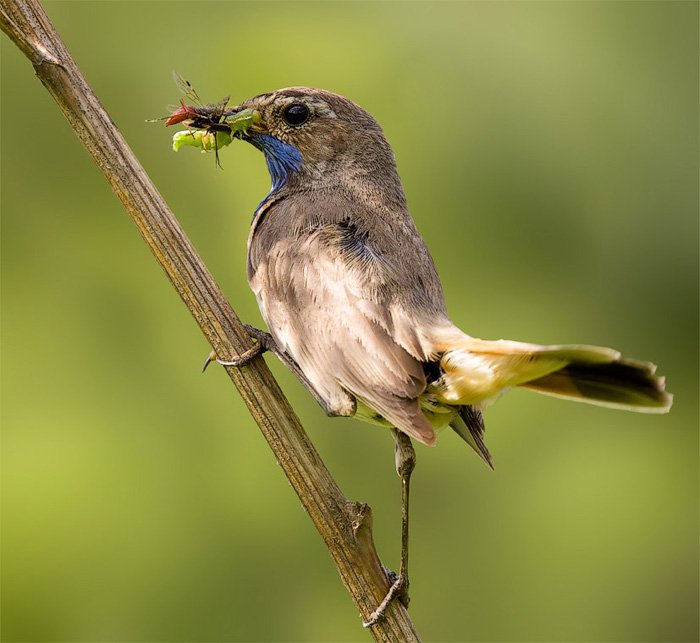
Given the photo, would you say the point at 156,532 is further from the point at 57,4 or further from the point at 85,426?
the point at 57,4

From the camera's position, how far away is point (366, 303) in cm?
364

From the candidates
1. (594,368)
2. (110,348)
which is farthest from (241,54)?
(594,368)

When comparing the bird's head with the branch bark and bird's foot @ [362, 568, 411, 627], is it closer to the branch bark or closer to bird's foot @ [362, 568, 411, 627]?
the branch bark

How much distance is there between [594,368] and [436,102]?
402 cm

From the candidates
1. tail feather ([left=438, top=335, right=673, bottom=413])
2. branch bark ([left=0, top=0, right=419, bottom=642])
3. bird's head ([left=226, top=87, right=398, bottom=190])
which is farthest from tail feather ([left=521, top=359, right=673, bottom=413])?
bird's head ([left=226, top=87, right=398, bottom=190])

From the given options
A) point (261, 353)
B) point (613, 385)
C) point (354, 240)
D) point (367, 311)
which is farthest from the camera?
point (354, 240)

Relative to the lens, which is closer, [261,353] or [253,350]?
[253,350]

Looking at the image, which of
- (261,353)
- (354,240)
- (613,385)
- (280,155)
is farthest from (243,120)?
(613,385)

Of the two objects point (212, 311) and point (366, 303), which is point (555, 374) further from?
point (212, 311)

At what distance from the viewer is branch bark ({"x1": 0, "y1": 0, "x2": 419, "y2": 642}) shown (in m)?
3.12

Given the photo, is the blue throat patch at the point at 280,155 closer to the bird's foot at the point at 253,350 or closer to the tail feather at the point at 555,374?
the bird's foot at the point at 253,350

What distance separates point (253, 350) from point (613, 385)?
106 cm

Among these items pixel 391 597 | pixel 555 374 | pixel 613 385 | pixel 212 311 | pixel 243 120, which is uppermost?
pixel 243 120

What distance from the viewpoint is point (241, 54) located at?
6738 mm
